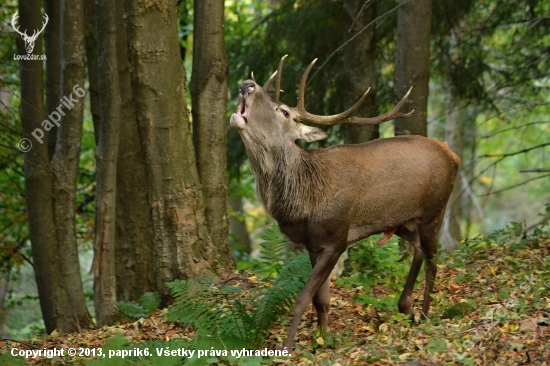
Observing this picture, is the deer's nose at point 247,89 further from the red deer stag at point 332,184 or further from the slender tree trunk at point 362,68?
the slender tree trunk at point 362,68

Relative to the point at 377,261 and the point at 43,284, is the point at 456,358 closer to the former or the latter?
the point at 377,261

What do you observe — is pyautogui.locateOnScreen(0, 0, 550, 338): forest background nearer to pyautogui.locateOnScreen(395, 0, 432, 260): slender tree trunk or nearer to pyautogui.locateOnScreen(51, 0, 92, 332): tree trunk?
pyautogui.locateOnScreen(51, 0, 92, 332): tree trunk

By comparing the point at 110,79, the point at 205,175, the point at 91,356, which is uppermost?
the point at 110,79

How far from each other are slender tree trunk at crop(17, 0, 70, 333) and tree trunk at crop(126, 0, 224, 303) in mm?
1363

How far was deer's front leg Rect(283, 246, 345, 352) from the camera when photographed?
624cm

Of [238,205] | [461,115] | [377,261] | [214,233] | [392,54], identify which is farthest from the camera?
[238,205]

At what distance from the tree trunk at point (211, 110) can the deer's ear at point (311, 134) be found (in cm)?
155

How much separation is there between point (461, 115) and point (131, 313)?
10039 mm

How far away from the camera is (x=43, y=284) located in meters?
8.48

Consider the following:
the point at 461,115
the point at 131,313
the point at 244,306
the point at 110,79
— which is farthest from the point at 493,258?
the point at 461,115

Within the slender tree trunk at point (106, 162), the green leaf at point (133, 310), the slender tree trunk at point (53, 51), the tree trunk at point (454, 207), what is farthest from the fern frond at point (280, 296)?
the tree trunk at point (454, 207)

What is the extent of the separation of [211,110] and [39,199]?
207cm

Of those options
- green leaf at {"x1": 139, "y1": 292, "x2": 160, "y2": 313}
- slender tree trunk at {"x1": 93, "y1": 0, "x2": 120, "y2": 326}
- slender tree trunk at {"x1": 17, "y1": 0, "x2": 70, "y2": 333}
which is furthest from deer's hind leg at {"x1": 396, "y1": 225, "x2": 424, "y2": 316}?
slender tree trunk at {"x1": 17, "y1": 0, "x2": 70, "y2": 333}

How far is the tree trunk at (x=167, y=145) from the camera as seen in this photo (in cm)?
750
